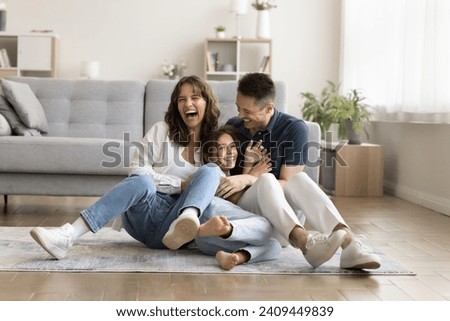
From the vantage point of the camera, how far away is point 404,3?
591 cm

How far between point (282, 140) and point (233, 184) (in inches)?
11.3

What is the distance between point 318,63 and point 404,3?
220 cm

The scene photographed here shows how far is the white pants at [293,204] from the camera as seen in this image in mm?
2895

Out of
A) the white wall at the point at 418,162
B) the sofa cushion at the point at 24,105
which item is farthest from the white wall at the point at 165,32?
the sofa cushion at the point at 24,105

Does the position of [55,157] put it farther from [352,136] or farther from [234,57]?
[234,57]

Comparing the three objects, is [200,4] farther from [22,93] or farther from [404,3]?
[22,93]

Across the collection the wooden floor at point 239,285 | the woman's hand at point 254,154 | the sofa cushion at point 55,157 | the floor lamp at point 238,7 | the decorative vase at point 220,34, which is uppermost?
the floor lamp at point 238,7

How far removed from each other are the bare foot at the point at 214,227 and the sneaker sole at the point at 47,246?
566 millimetres

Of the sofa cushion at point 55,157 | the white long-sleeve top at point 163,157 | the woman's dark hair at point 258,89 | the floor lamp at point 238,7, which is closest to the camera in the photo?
the woman's dark hair at point 258,89

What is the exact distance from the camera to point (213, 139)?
325 cm

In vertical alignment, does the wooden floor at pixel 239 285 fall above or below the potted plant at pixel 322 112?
below

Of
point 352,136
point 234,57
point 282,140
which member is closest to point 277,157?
point 282,140

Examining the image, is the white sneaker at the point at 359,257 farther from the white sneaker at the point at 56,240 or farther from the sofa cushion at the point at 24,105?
the sofa cushion at the point at 24,105

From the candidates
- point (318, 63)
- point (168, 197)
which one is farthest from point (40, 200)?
point (318, 63)
